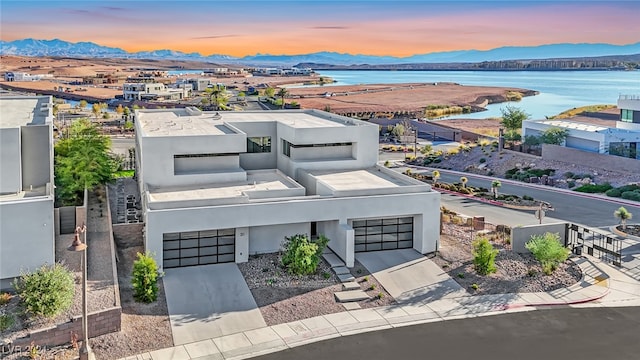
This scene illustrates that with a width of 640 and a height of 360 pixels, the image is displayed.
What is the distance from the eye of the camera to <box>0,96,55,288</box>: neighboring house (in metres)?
26.4

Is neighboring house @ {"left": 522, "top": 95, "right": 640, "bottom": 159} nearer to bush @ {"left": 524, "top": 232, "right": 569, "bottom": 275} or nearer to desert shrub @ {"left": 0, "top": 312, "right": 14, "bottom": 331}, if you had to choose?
bush @ {"left": 524, "top": 232, "right": 569, "bottom": 275}

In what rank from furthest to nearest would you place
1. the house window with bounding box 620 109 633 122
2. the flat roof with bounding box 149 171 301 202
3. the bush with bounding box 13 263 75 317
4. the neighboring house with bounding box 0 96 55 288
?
the house window with bounding box 620 109 633 122 < the flat roof with bounding box 149 171 301 202 < the neighboring house with bounding box 0 96 55 288 < the bush with bounding box 13 263 75 317

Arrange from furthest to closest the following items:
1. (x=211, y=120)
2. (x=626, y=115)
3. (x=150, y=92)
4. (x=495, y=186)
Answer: (x=150, y=92), (x=626, y=115), (x=495, y=186), (x=211, y=120)

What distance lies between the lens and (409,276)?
3119 centimetres

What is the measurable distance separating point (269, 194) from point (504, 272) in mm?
12886

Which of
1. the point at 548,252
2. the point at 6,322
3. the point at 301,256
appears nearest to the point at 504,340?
the point at 548,252

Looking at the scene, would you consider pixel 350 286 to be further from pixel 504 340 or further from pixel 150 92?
pixel 150 92

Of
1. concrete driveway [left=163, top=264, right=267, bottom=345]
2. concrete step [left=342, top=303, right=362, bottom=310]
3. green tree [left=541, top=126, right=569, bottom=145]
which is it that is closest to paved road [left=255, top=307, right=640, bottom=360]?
concrete step [left=342, top=303, right=362, bottom=310]

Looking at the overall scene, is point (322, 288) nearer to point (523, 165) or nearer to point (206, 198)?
point (206, 198)

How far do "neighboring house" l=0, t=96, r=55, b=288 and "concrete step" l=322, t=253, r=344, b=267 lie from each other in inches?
518

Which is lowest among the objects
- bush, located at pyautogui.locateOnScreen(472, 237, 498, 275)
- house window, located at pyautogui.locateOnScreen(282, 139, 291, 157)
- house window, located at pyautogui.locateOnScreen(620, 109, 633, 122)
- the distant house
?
bush, located at pyautogui.locateOnScreen(472, 237, 498, 275)

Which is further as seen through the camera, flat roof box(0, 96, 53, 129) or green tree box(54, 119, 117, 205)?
green tree box(54, 119, 117, 205)

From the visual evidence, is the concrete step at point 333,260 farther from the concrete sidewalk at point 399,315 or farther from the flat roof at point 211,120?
the flat roof at point 211,120

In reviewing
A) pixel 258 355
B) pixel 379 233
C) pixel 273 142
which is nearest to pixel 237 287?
pixel 258 355
